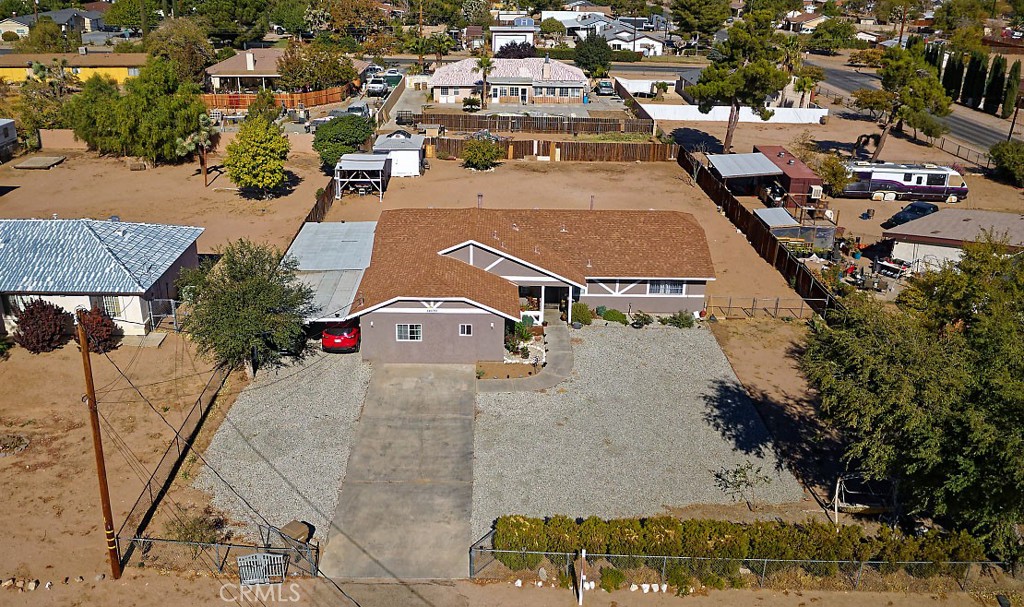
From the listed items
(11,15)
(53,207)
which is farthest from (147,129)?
(11,15)

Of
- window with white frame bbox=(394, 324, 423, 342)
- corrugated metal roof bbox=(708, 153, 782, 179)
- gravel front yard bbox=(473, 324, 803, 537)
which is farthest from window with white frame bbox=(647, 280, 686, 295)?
corrugated metal roof bbox=(708, 153, 782, 179)

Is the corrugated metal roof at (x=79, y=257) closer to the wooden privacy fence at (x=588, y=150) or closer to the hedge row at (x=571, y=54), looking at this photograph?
the wooden privacy fence at (x=588, y=150)

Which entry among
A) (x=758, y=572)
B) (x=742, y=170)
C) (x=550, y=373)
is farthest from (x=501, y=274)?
(x=742, y=170)

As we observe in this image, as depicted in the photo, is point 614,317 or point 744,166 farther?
point 744,166

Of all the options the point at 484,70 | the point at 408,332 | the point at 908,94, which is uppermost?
the point at 908,94

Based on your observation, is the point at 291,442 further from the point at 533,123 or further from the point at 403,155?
the point at 533,123

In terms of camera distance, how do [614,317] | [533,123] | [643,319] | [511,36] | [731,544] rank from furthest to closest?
[511,36], [533,123], [614,317], [643,319], [731,544]
